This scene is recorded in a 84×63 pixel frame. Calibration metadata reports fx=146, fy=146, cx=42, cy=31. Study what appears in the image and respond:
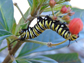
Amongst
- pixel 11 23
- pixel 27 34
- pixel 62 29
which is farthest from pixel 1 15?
pixel 62 29

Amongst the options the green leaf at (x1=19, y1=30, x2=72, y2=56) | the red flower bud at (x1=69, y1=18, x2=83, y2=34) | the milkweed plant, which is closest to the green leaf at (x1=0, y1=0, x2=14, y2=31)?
the milkweed plant

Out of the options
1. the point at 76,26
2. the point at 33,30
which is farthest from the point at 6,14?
the point at 76,26

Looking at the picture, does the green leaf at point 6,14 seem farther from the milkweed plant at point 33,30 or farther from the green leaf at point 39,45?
the green leaf at point 39,45

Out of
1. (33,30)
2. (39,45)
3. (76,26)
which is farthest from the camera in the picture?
(39,45)

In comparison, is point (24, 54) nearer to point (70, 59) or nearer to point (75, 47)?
point (70, 59)

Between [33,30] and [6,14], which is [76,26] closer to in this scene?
[33,30]

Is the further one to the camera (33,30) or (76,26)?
(33,30)

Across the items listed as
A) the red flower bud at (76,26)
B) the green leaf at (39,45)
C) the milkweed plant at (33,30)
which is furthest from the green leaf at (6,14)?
the red flower bud at (76,26)

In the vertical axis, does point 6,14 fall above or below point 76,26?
above

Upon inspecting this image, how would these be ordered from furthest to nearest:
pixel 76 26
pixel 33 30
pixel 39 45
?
1. pixel 39 45
2. pixel 33 30
3. pixel 76 26
